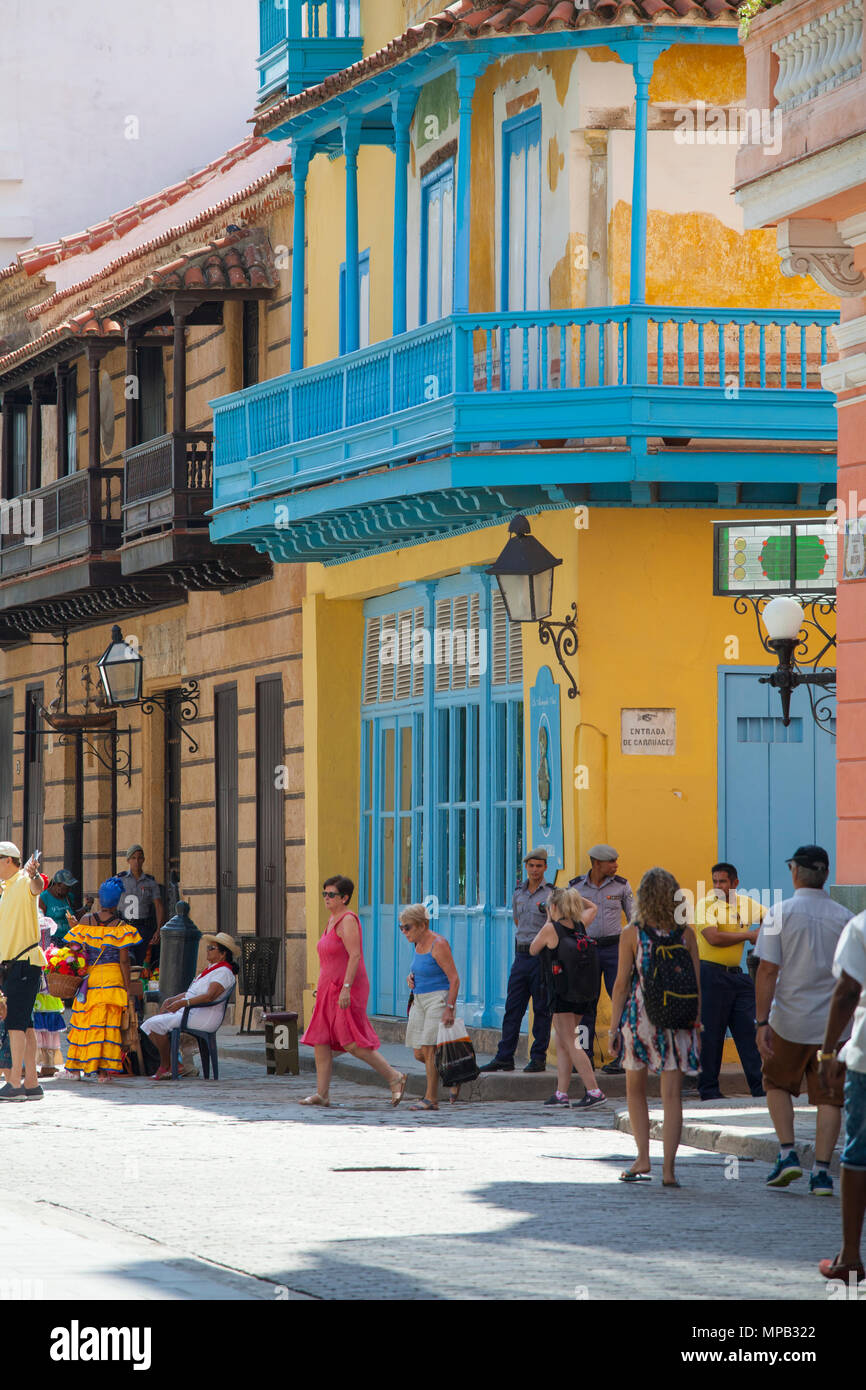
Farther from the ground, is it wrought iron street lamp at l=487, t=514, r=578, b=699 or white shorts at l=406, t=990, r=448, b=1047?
wrought iron street lamp at l=487, t=514, r=578, b=699

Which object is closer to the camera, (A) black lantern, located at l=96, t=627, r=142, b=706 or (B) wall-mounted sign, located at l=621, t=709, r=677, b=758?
(B) wall-mounted sign, located at l=621, t=709, r=677, b=758

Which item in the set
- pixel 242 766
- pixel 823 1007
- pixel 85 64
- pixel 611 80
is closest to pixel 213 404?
pixel 242 766

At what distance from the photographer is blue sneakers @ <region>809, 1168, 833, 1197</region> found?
37.8 feet

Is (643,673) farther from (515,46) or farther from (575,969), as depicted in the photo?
(515,46)

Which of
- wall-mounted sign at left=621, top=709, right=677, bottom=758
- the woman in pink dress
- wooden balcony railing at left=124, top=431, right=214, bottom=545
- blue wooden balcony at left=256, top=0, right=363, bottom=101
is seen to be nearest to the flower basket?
the woman in pink dress

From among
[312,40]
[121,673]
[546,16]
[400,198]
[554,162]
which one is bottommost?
[121,673]

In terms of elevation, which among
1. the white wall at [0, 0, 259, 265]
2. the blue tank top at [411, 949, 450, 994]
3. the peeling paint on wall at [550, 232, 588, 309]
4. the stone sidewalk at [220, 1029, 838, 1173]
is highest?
the white wall at [0, 0, 259, 265]

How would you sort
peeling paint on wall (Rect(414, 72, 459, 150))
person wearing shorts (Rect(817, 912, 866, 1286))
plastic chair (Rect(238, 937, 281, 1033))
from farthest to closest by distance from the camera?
plastic chair (Rect(238, 937, 281, 1033)) < peeling paint on wall (Rect(414, 72, 459, 150)) < person wearing shorts (Rect(817, 912, 866, 1286))

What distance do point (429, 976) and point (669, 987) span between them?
4.14 meters

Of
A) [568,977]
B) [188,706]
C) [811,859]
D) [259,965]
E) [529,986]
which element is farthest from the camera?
[188,706]

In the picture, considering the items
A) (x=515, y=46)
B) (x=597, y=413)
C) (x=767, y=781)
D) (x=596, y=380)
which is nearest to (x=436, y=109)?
(x=515, y=46)

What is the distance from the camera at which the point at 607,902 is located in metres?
17.0

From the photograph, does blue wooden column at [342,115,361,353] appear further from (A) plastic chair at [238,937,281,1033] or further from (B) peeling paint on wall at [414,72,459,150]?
(A) plastic chair at [238,937,281,1033]

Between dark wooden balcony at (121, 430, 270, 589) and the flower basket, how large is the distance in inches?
234
